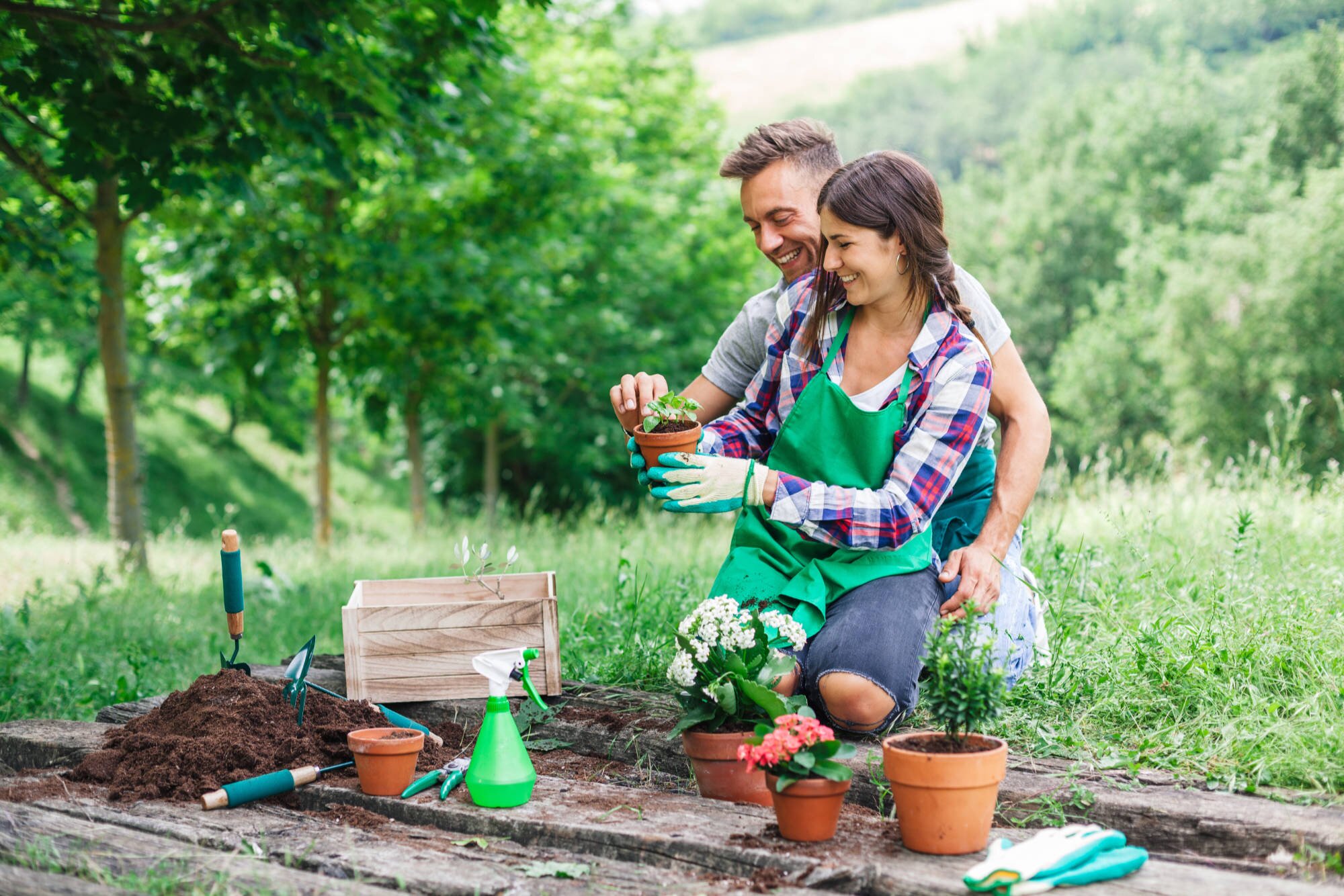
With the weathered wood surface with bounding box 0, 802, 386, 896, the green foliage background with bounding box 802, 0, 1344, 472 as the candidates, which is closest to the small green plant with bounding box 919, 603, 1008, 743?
the weathered wood surface with bounding box 0, 802, 386, 896

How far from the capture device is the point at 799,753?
218cm

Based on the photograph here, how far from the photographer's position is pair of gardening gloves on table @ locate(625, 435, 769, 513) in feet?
8.75

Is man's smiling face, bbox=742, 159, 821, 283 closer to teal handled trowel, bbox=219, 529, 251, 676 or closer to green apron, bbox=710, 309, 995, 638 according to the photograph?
green apron, bbox=710, 309, 995, 638

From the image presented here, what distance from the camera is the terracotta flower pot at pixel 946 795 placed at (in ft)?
6.86

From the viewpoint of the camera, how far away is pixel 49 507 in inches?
672

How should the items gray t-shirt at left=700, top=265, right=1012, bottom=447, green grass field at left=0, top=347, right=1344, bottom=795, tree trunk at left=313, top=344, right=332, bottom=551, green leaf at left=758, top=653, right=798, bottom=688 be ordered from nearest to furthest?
green leaf at left=758, top=653, right=798, bottom=688
green grass field at left=0, top=347, right=1344, bottom=795
gray t-shirt at left=700, top=265, right=1012, bottom=447
tree trunk at left=313, top=344, right=332, bottom=551

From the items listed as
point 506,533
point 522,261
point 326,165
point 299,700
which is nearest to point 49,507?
point 522,261

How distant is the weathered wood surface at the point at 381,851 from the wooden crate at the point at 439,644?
614mm

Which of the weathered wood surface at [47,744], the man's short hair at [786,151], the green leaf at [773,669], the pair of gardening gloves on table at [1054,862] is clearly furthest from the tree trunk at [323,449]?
the pair of gardening gloves on table at [1054,862]

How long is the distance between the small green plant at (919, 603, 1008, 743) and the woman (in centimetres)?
48

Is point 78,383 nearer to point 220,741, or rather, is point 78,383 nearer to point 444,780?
point 220,741

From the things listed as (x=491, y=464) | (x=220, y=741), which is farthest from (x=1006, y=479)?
(x=491, y=464)

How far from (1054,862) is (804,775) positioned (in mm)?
510

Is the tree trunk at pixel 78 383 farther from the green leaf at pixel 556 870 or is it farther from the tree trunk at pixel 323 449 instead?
the green leaf at pixel 556 870
